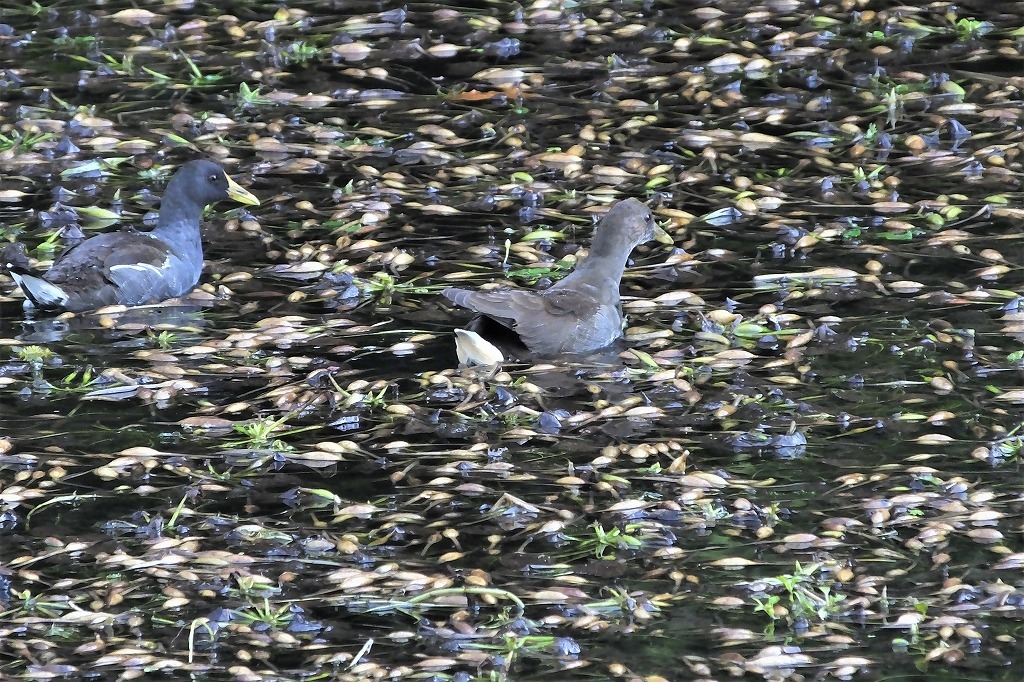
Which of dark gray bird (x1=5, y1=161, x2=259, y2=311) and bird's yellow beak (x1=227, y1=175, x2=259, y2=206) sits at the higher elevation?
bird's yellow beak (x1=227, y1=175, x2=259, y2=206)

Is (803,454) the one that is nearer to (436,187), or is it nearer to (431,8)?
(436,187)

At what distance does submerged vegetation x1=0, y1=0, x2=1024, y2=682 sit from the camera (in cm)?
629

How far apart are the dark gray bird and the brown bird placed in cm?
220

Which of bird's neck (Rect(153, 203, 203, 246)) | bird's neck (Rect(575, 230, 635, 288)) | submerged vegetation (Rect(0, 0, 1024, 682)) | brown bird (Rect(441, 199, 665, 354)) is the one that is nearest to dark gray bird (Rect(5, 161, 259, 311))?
bird's neck (Rect(153, 203, 203, 246))

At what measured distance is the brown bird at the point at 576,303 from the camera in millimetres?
8547

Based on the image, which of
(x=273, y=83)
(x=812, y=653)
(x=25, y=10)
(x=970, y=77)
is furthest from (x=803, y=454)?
(x=25, y=10)

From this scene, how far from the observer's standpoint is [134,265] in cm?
954

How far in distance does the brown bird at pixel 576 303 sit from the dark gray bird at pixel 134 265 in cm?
220

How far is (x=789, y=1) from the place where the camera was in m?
13.9

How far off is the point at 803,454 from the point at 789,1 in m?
7.29

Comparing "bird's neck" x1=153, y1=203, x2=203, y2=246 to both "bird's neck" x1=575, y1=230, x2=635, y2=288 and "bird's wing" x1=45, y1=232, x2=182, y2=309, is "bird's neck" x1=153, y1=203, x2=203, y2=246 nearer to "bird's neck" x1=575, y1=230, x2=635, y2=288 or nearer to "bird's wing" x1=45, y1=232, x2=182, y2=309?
"bird's wing" x1=45, y1=232, x2=182, y2=309

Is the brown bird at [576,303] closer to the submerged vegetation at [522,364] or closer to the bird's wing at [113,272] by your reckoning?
the submerged vegetation at [522,364]

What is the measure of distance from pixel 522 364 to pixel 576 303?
46cm

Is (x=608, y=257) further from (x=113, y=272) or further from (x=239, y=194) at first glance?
(x=113, y=272)
